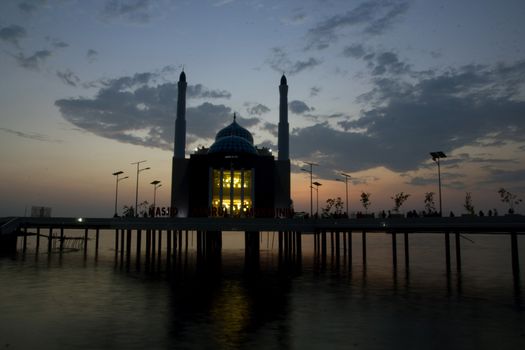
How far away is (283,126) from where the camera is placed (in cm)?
10856

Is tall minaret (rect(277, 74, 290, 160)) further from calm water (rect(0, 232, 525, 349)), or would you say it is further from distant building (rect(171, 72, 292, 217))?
calm water (rect(0, 232, 525, 349))

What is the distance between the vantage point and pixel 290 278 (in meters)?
54.4

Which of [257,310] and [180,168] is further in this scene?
[180,168]

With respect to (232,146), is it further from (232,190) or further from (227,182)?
(232,190)

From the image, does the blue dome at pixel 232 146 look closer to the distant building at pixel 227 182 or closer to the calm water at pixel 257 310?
the distant building at pixel 227 182

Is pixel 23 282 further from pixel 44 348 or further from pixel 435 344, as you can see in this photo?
pixel 435 344

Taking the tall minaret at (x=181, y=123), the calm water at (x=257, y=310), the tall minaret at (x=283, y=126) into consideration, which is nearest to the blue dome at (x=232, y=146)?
the tall minaret at (x=181, y=123)

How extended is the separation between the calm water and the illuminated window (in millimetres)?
36270

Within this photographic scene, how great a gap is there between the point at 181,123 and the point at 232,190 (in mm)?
20282

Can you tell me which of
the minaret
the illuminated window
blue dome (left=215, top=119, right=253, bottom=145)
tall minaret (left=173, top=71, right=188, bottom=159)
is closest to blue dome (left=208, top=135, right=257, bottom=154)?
the illuminated window

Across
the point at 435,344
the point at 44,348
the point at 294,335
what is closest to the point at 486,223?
the point at 435,344

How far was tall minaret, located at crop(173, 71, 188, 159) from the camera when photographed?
10188 centimetres

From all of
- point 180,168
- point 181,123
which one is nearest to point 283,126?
point 181,123

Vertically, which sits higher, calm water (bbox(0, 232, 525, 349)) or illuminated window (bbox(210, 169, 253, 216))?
illuminated window (bbox(210, 169, 253, 216))
